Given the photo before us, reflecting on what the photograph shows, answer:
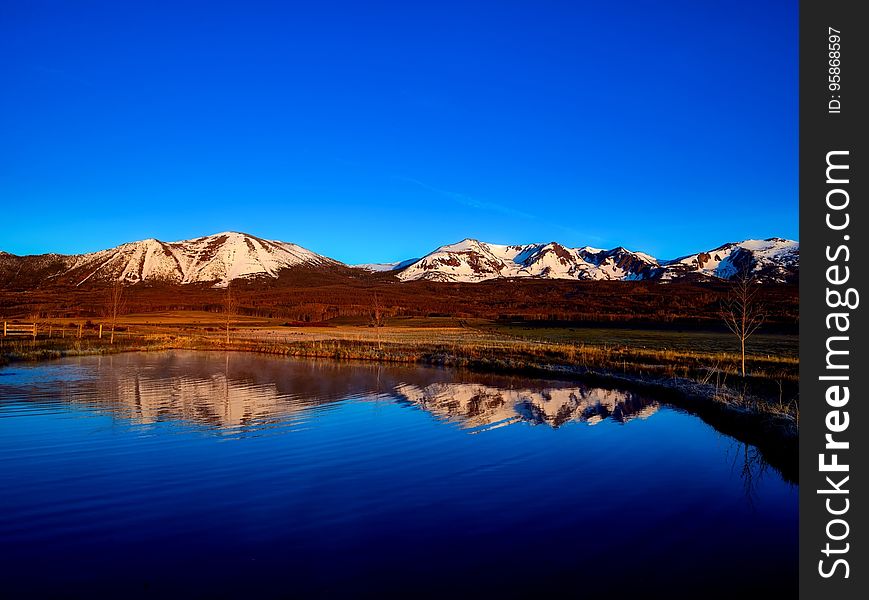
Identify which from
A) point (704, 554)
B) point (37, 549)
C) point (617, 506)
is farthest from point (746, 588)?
point (37, 549)

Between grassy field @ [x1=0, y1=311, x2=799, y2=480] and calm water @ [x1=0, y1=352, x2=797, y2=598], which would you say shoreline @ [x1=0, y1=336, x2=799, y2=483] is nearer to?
grassy field @ [x1=0, y1=311, x2=799, y2=480]

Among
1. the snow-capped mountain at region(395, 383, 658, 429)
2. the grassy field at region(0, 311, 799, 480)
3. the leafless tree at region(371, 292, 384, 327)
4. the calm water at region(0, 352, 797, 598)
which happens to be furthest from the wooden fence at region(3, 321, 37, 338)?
the snow-capped mountain at region(395, 383, 658, 429)

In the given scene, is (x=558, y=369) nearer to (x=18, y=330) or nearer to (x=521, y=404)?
(x=521, y=404)

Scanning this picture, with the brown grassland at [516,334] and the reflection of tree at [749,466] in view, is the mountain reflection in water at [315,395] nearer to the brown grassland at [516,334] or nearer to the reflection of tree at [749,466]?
the brown grassland at [516,334]

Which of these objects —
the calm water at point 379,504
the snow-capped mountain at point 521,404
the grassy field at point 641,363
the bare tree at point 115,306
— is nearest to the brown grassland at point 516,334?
the grassy field at point 641,363

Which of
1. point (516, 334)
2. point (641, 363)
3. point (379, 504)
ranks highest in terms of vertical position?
point (516, 334)

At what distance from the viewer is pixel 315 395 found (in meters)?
22.6

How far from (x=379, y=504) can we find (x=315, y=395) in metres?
13.6

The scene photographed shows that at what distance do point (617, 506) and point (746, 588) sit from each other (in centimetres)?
285

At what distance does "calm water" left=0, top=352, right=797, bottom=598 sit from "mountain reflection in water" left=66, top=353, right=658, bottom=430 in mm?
280

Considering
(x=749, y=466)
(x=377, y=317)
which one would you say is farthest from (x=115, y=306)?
(x=749, y=466)

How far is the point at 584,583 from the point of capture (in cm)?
682

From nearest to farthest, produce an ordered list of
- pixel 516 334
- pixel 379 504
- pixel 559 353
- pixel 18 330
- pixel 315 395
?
pixel 379 504 < pixel 315 395 < pixel 559 353 < pixel 18 330 < pixel 516 334

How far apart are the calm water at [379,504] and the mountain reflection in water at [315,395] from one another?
280 millimetres
